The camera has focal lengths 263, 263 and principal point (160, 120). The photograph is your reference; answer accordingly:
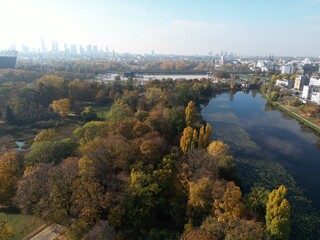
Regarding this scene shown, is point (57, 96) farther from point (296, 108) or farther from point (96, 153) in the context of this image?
point (296, 108)

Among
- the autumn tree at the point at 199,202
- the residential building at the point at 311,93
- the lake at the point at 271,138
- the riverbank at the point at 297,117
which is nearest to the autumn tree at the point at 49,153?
the autumn tree at the point at 199,202

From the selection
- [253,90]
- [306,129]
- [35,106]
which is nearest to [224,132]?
[306,129]

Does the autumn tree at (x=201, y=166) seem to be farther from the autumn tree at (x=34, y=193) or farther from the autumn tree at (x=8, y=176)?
the autumn tree at (x=8, y=176)

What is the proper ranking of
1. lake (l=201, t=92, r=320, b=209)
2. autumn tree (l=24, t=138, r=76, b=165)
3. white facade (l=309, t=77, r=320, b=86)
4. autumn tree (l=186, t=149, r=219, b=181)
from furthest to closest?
white facade (l=309, t=77, r=320, b=86) → lake (l=201, t=92, r=320, b=209) → autumn tree (l=24, t=138, r=76, b=165) → autumn tree (l=186, t=149, r=219, b=181)

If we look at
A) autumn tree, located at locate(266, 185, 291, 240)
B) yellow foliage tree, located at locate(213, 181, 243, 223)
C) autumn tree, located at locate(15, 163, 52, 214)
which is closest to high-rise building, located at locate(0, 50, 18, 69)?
autumn tree, located at locate(15, 163, 52, 214)

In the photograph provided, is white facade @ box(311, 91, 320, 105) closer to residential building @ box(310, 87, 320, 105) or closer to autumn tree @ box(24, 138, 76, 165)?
residential building @ box(310, 87, 320, 105)

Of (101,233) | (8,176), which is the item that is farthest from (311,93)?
(8,176)

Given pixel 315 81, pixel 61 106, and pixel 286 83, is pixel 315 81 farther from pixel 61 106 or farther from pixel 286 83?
pixel 61 106
